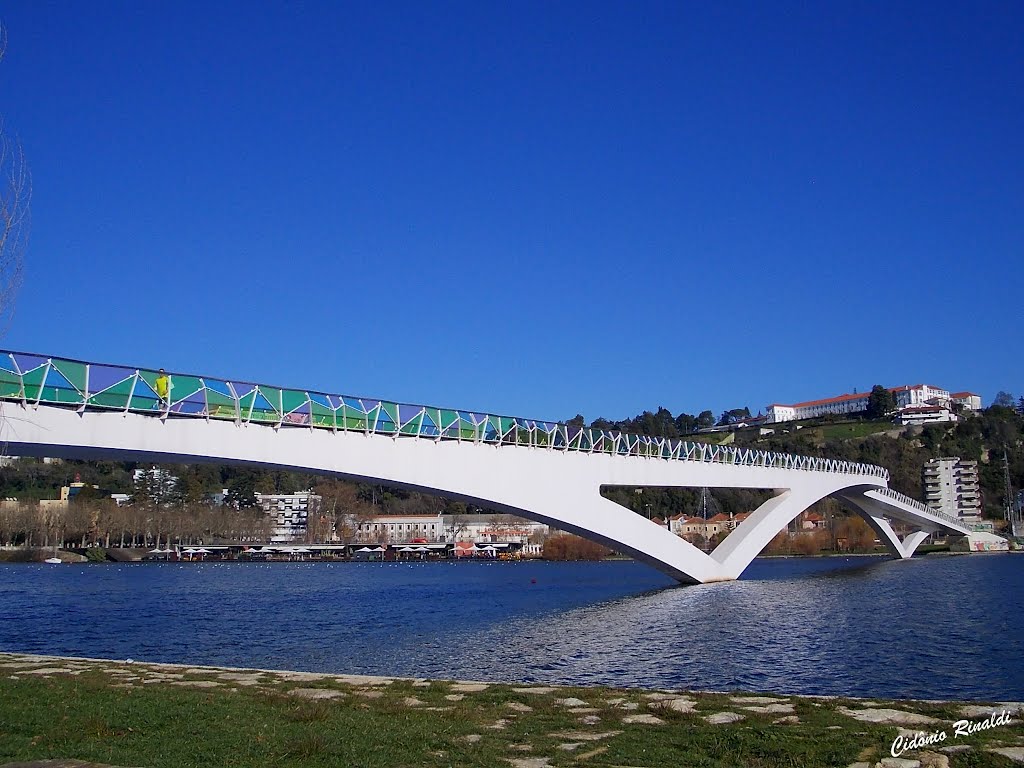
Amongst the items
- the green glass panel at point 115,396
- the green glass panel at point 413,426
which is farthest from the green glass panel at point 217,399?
the green glass panel at point 413,426

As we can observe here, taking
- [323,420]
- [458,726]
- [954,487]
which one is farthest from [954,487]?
[458,726]

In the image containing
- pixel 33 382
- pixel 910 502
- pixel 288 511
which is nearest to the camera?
pixel 33 382

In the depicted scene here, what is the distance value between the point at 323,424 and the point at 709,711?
55.0 ft

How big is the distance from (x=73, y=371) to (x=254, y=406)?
5.01 m

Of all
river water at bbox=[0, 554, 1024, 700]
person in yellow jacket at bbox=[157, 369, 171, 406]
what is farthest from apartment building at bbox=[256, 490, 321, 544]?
person in yellow jacket at bbox=[157, 369, 171, 406]

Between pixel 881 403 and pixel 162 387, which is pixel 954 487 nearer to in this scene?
pixel 881 403

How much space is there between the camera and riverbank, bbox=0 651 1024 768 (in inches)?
371

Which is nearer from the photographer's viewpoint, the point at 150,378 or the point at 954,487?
the point at 150,378

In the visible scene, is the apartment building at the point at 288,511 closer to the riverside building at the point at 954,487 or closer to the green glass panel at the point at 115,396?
the riverside building at the point at 954,487
